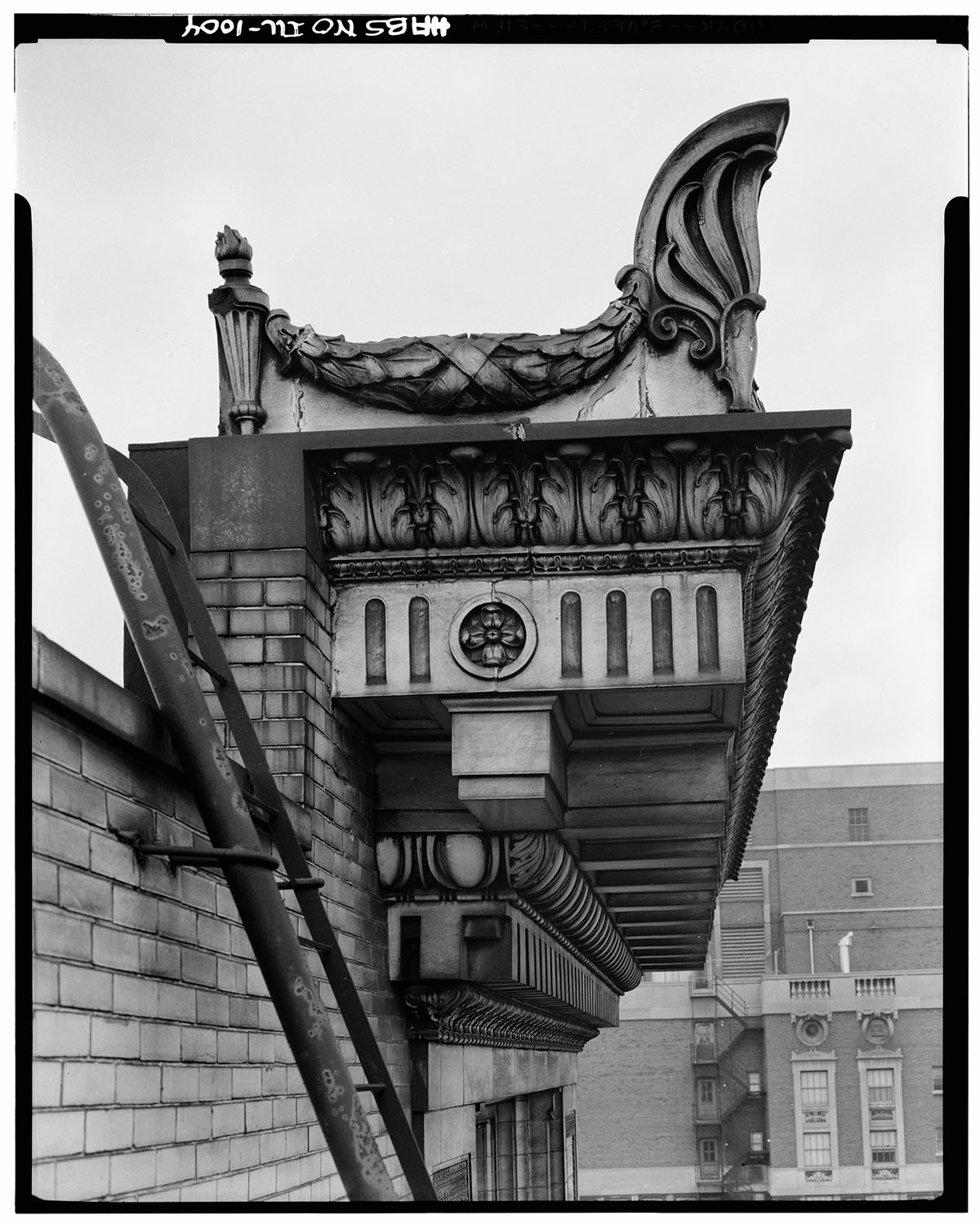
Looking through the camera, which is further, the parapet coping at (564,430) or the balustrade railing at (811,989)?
the balustrade railing at (811,989)

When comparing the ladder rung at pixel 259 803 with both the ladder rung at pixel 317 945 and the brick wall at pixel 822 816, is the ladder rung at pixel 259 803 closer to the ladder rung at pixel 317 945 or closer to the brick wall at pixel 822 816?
the ladder rung at pixel 317 945

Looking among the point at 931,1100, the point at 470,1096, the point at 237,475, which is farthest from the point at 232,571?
the point at 931,1100

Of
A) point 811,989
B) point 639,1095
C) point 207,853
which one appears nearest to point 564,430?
point 207,853

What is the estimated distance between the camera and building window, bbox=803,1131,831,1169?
187 feet

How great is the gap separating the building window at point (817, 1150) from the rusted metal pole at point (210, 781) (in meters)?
54.7

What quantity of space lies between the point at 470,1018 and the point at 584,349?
4.13 meters

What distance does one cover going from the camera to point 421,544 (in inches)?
306

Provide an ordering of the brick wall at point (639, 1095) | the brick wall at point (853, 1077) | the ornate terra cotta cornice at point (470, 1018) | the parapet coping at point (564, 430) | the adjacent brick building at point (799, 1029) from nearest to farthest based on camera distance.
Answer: the parapet coping at point (564, 430)
the ornate terra cotta cornice at point (470, 1018)
the brick wall at point (853, 1077)
the adjacent brick building at point (799, 1029)
the brick wall at point (639, 1095)

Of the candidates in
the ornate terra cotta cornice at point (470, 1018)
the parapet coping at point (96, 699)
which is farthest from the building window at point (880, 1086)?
the parapet coping at point (96, 699)

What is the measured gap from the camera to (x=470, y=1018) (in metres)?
9.92

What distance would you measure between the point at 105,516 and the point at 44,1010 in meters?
1.59

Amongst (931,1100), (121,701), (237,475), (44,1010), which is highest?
(237,475)

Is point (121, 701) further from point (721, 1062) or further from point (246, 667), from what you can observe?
point (721, 1062)

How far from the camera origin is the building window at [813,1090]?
188 feet
